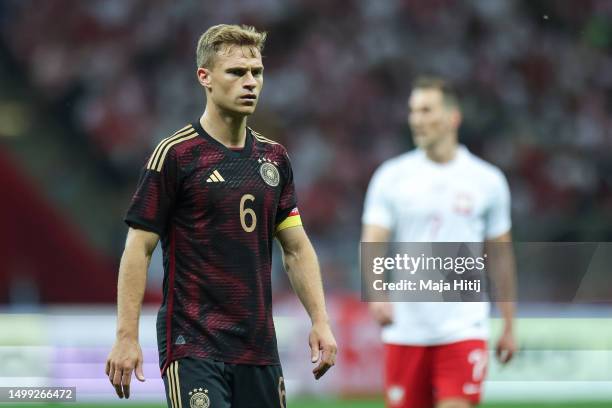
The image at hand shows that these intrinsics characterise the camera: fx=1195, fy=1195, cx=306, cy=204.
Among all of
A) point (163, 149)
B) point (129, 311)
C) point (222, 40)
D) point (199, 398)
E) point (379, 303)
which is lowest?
point (199, 398)

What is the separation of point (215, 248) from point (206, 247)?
32 millimetres

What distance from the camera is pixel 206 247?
4203 mm

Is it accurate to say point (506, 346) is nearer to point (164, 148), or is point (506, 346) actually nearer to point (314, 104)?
point (164, 148)

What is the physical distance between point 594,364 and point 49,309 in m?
5.10

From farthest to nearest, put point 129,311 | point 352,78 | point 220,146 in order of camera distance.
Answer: point 352,78 → point 220,146 → point 129,311

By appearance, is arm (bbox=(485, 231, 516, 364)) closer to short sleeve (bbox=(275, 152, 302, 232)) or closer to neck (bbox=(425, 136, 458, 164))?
neck (bbox=(425, 136, 458, 164))

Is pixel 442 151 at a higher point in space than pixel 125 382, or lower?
higher

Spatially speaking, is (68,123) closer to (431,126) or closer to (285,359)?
(285,359)

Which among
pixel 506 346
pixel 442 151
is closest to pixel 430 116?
pixel 442 151

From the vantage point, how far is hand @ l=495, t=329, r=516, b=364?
624cm

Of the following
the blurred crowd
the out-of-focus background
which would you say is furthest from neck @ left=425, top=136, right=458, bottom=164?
the blurred crowd

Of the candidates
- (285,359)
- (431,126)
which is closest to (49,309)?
(285,359)

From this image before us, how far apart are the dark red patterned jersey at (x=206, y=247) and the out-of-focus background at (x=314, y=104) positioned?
340 inches

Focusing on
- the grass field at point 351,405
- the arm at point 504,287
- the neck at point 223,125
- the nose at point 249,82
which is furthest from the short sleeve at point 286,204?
the grass field at point 351,405
